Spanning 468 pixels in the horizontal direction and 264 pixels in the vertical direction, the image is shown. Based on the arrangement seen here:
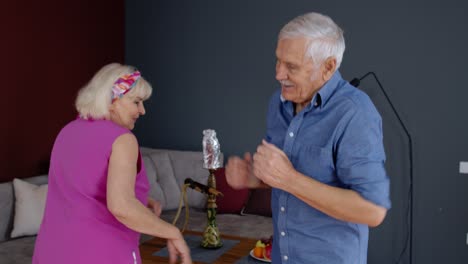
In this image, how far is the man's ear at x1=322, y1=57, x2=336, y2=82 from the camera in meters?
1.31

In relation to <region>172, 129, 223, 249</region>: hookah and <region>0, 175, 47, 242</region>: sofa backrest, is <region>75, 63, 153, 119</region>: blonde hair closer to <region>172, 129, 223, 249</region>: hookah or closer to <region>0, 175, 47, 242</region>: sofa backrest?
<region>172, 129, 223, 249</region>: hookah

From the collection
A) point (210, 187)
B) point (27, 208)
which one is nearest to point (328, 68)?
point (210, 187)

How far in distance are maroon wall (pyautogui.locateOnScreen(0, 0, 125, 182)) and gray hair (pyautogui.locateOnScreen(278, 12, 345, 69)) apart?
107 inches

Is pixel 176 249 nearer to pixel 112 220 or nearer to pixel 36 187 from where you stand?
pixel 112 220

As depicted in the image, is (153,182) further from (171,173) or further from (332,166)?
(332,166)

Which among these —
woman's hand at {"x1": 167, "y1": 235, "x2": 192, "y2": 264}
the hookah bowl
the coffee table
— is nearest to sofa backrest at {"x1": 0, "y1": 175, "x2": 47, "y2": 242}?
the coffee table

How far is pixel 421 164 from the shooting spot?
12.7 feet

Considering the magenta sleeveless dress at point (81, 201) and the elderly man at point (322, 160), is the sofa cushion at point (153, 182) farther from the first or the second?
the elderly man at point (322, 160)

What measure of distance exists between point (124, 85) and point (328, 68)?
0.78 metres

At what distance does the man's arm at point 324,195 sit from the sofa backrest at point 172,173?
2.96 m

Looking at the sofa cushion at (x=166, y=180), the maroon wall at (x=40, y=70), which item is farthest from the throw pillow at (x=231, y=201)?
the maroon wall at (x=40, y=70)

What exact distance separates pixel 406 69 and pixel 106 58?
2.74 meters

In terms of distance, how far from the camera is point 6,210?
296cm

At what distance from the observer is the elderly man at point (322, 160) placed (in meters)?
1.15
